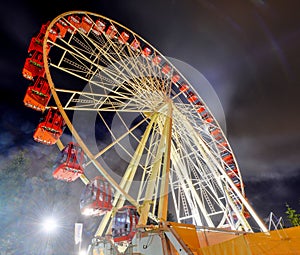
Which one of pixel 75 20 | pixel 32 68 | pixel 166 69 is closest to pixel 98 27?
pixel 75 20

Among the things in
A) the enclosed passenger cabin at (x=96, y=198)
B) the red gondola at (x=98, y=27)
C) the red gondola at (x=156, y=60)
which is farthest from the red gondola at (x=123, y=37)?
the enclosed passenger cabin at (x=96, y=198)

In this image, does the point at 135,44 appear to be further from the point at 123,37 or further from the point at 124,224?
the point at 124,224

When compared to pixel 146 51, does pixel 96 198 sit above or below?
below

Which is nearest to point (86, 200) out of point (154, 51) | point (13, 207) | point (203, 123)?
point (203, 123)

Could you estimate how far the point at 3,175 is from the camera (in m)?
17.0

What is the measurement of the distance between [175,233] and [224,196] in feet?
21.9

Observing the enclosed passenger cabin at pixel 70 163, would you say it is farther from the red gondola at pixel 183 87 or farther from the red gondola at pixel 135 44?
the red gondola at pixel 183 87

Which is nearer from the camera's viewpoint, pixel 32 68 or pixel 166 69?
pixel 32 68

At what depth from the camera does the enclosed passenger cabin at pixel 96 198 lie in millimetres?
7750

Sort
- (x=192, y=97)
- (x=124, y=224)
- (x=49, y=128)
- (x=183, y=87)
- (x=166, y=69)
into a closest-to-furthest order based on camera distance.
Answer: (x=124, y=224)
(x=49, y=128)
(x=166, y=69)
(x=192, y=97)
(x=183, y=87)

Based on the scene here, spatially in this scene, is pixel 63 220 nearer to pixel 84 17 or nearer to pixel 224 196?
pixel 224 196

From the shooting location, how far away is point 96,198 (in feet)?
25.5

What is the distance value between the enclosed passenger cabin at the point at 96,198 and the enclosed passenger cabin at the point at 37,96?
158 inches

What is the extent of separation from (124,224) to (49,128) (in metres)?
4.83
